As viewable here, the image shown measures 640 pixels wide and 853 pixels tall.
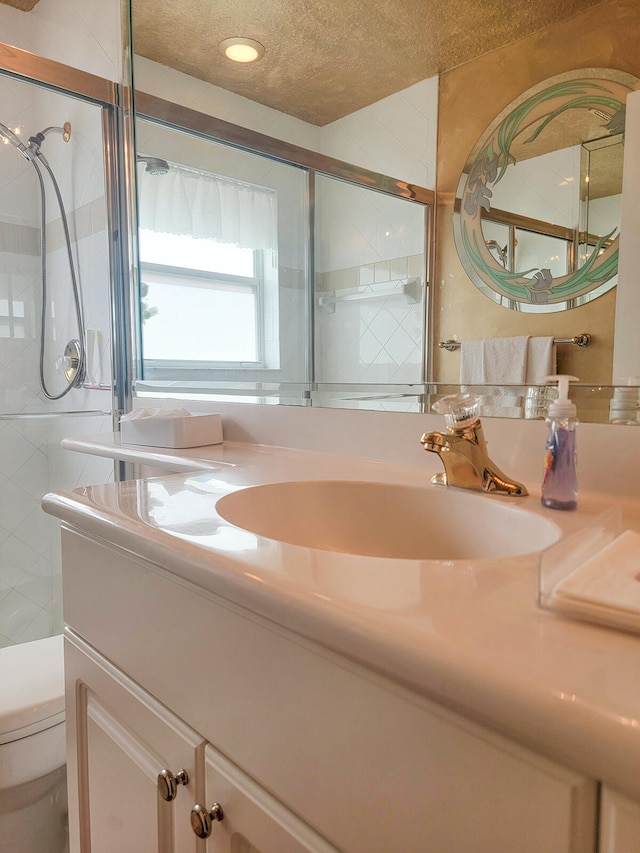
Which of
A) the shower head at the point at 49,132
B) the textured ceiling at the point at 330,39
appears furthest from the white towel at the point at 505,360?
the shower head at the point at 49,132

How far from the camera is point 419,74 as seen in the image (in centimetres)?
105

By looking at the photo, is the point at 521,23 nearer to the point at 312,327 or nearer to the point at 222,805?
the point at 312,327

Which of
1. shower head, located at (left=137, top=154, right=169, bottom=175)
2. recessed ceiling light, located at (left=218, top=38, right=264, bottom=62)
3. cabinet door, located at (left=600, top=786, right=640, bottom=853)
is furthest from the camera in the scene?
shower head, located at (left=137, top=154, right=169, bottom=175)

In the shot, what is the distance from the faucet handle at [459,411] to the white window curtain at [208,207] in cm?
76

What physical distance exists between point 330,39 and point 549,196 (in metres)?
0.66

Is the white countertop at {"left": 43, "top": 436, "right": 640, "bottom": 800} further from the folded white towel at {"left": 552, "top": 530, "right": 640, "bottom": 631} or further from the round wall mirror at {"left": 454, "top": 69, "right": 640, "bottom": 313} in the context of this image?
the round wall mirror at {"left": 454, "top": 69, "right": 640, "bottom": 313}

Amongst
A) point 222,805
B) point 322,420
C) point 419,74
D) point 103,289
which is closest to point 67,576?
point 222,805

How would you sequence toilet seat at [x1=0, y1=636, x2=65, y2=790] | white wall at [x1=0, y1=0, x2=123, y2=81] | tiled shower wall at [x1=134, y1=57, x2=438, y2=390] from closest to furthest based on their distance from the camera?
1. tiled shower wall at [x1=134, y1=57, x2=438, y2=390]
2. toilet seat at [x1=0, y1=636, x2=65, y2=790]
3. white wall at [x1=0, y1=0, x2=123, y2=81]

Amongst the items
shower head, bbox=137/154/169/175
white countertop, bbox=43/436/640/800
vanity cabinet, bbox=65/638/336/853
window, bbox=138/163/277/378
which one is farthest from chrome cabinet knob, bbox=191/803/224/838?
shower head, bbox=137/154/169/175

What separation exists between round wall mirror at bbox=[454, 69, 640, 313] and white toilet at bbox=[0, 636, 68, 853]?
1.21 metres

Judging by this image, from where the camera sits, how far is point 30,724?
1201 millimetres

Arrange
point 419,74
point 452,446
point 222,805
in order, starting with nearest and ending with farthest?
point 222,805 < point 452,446 < point 419,74

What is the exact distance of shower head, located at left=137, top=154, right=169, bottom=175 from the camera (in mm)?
1697

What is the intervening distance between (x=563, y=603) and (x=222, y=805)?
16.4 inches
